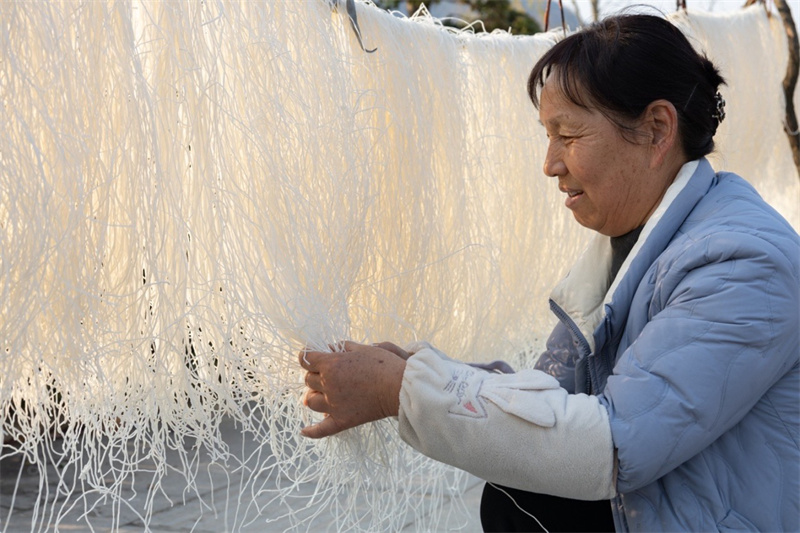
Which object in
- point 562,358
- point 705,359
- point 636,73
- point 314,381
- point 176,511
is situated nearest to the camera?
point 705,359

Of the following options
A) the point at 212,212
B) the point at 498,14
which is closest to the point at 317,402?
the point at 212,212

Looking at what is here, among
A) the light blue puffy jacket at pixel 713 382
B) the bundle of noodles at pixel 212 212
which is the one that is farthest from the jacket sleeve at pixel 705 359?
the bundle of noodles at pixel 212 212

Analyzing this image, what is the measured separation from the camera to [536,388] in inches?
41.4

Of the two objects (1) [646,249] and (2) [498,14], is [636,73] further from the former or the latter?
(2) [498,14]

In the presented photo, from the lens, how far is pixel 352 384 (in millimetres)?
1161

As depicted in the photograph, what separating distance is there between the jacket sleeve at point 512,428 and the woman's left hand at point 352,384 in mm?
50

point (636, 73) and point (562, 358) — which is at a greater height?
point (636, 73)

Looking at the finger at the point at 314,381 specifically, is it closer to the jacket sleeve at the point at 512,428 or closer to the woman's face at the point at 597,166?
the jacket sleeve at the point at 512,428

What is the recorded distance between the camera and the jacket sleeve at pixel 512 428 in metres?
1.00

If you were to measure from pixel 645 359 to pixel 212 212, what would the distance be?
2.13ft

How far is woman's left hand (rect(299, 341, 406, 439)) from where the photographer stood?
113 centimetres

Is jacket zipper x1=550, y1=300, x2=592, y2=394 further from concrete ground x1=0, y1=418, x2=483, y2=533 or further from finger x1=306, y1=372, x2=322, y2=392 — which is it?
concrete ground x1=0, y1=418, x2=483, y2=533

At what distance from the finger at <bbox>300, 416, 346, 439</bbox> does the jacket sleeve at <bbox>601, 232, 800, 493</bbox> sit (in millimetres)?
396

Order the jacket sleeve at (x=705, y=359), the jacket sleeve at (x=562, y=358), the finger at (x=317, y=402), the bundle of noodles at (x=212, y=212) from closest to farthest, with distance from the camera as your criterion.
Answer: the jacket sleeve at (x=705, y=359) → the bundle of noodles at (x=212, y=212) → the finger at (x=317, y=402) → the jacket sleeve at (x=562, y=358)
